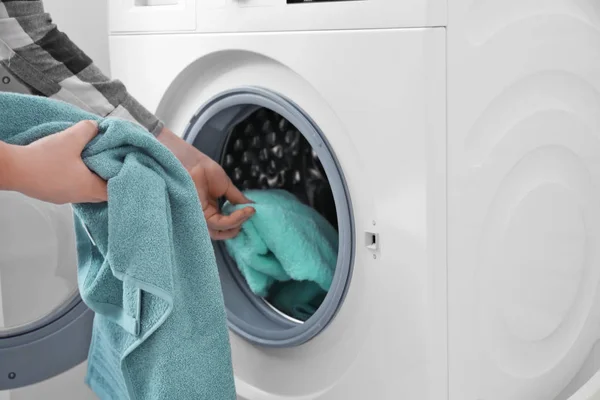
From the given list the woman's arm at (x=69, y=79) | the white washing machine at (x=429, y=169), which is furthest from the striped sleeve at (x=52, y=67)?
the white washing machine at (x=429, y=169)

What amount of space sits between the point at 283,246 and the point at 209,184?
6.5 inches

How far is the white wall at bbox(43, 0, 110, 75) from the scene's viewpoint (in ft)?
5.67

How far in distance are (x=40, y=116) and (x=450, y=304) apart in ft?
2.02

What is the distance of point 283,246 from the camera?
1.40 m

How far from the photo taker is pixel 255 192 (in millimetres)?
1481

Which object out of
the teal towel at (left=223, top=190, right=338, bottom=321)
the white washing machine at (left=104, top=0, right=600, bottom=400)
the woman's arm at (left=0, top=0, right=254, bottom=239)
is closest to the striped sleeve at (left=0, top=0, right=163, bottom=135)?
the woman's arm at (left=0, top=0, right=254, bottom=239)

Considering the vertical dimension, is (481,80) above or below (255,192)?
above

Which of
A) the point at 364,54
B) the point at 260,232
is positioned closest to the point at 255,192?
the point at 260,232

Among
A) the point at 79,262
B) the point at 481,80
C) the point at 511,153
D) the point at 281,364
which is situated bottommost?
the point at 281,364

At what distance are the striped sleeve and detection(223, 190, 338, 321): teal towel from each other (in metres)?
0.23

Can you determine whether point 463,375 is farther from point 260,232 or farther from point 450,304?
point 260,232

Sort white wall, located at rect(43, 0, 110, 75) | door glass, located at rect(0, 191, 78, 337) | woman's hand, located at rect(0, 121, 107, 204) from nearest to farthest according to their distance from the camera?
woman's hand, located at rect(0, 121, 107, 204) → door glass, located at rect(0, 191, 78, 337) → white wall, located at rect(43, 0, 110, 75)

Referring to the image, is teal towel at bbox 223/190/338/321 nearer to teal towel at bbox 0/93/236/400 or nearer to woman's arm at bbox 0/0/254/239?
woman's arm at bbox 0/0/254/239

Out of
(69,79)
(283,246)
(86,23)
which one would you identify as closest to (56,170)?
(69,79)
